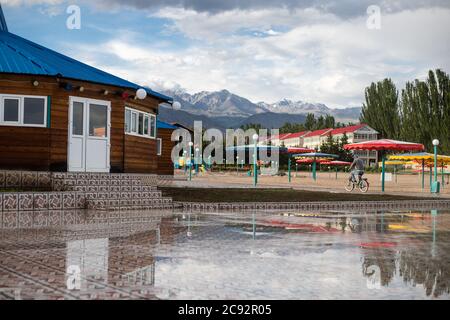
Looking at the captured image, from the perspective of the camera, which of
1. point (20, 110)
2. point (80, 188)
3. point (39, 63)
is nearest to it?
point (80, 188)

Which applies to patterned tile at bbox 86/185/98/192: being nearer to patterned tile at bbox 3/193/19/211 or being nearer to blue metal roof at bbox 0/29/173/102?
patterned tile at bbox 3/193/19/211

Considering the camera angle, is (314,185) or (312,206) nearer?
(312,206)

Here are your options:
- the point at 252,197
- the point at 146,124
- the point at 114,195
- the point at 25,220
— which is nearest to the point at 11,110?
the point at 114,195

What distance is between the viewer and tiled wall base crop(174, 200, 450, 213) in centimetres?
1593

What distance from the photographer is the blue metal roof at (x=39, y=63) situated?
16.0 meters

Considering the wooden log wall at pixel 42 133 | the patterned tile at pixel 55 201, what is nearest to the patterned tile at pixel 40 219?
the patterned tile at pixel 55 201

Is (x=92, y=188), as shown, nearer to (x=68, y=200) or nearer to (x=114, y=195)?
(x=114, y=195)

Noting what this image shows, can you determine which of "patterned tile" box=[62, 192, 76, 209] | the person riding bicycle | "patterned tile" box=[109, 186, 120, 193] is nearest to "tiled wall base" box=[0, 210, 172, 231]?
"patterned tile" box=[62, 192, 76, 209]

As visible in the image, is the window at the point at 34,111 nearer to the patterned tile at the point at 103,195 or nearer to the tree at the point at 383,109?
the patterned tile at the point at 103,195

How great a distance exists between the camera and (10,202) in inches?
522

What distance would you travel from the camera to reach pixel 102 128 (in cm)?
1762

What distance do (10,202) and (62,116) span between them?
406 cm

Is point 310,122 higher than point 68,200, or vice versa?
point 310,122
